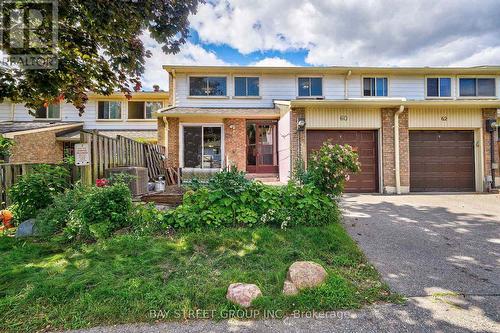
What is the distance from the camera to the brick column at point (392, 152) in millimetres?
9039

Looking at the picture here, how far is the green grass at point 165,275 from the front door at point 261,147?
746 cm

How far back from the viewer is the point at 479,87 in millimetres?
12258

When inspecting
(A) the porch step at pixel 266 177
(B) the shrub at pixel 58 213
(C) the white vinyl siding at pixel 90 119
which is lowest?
(B) the shrub at pixel 58 213

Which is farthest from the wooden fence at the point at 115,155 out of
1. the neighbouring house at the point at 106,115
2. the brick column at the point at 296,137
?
the neighbouring house at the point at 106,115

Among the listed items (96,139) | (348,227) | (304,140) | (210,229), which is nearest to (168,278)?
(210,229)

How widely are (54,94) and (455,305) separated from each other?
6717 mm

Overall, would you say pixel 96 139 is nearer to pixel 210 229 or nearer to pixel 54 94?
pixel 54 94

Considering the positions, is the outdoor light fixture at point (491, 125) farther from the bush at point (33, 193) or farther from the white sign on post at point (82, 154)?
the bush at point (33, 193)

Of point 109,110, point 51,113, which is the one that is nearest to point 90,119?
point 109,110

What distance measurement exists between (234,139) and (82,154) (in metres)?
6.71

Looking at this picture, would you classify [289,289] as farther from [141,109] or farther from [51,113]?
[51,113]

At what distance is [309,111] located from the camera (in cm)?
907

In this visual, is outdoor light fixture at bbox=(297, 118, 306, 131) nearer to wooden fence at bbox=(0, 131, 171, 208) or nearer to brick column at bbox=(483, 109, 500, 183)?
wooden fence at bbox=(0, 131, 171, 208)

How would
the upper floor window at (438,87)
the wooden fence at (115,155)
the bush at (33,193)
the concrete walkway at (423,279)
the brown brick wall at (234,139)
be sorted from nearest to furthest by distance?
the concrete walkway at (423,279) → the bush at (33,193) → the wooden fence at (115,155) → the brown brick wall at (234,139) → the upper floor window at (438,87)
